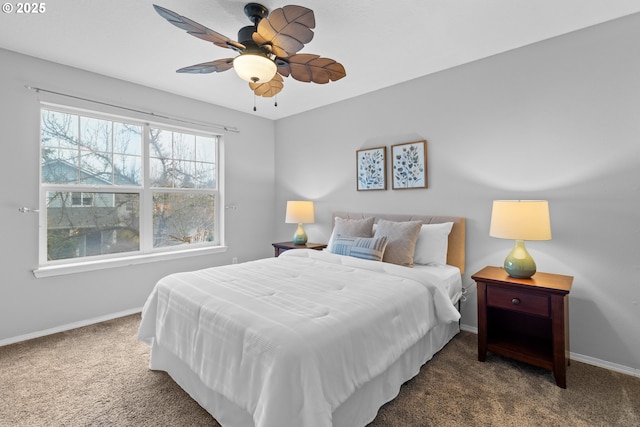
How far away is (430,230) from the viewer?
9.19 feet

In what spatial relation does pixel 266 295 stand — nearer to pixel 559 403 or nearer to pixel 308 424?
pixel 308 424

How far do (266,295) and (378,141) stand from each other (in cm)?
234

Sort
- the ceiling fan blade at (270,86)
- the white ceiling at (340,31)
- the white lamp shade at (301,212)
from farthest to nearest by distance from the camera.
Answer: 1. the white lamp shade at (301,212)
2. the ceiling fan blade at (270,86)
3. the white ceiling at (340,31)

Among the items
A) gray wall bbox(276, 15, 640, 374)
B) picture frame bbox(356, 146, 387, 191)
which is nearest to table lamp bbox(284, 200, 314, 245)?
picture frame bbox(356, 146, 387, 191)

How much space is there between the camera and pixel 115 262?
3107mm

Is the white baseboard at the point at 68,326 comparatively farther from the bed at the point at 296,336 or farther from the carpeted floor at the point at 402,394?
the bed at the point at 296,336

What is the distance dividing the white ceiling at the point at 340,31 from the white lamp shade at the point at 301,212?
5.39 feet

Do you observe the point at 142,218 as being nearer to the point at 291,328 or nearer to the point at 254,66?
the point at 254,66

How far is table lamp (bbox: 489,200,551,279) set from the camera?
2.04 meters

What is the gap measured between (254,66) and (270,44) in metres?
0.17

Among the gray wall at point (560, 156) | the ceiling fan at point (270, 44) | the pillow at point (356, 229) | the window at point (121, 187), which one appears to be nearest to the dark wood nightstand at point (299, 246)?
the pillow at point (356, 229)

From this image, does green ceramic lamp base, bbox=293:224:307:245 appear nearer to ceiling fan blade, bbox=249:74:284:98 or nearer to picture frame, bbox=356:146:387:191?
picture frame, bbox=356:146:387:191

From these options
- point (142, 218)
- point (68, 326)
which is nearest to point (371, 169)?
point (142, 218)

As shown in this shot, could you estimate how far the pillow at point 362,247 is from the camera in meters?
2.66
